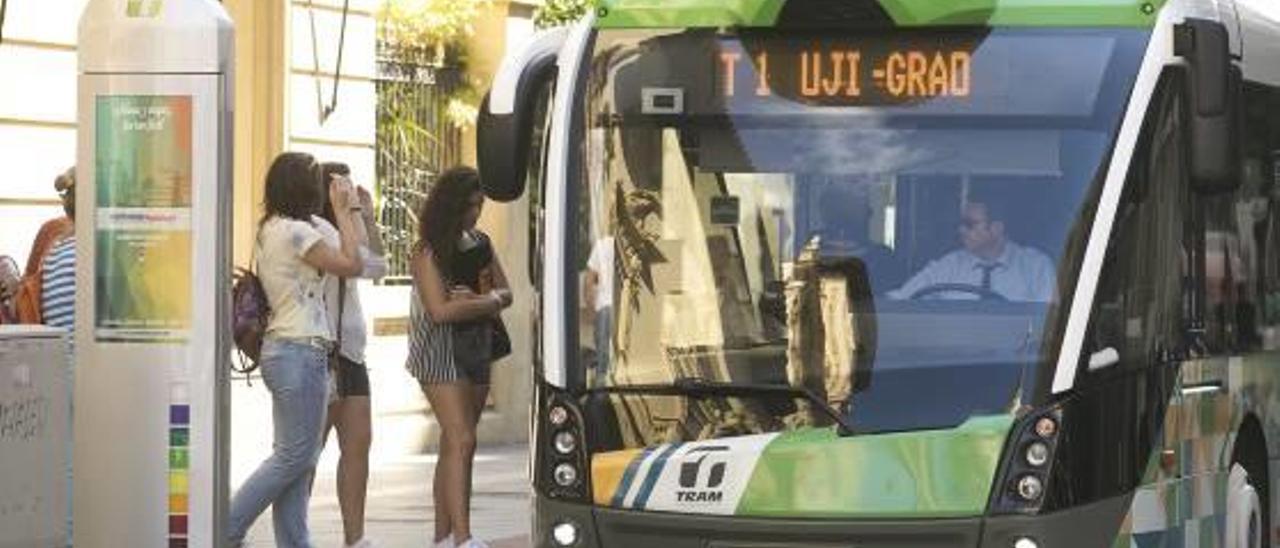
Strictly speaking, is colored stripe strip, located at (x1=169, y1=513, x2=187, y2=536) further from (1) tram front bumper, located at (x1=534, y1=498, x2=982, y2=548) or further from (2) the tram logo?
(2) the tram logo

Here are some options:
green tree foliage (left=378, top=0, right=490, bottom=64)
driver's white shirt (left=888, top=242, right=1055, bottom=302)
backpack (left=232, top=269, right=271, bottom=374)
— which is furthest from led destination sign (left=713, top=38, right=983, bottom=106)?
green tree foliage (left=378, top=0, right=490, bottom=64)

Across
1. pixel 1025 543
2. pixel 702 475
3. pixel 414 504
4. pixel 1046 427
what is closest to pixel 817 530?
pixel 702 475

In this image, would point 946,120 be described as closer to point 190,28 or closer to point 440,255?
point 190,28

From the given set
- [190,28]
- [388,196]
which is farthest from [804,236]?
[388,196]

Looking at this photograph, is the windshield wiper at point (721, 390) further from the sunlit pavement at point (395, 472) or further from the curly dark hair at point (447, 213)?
the sunlit pavement at point (395, 472)

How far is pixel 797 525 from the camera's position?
9438 millimetres

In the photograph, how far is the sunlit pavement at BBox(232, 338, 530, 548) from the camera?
1480 cm

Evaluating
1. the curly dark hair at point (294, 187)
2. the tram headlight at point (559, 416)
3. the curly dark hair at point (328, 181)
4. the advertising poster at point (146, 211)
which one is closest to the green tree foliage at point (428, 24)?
the curly dark hair at point (328, 181)

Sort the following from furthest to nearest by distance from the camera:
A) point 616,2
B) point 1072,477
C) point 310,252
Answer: point 310,252
point 616,2
point 1072,477

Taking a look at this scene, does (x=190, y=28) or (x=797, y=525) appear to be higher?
(x=190, y=28)

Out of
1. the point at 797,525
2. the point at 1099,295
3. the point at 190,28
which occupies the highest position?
the point at 190,28

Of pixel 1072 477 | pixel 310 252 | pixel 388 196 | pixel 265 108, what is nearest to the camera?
pixel 1072 477

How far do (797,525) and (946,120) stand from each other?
56.2 inches

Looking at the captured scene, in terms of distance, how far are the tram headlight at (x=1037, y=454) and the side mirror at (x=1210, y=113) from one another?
0.99 metres
